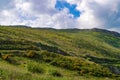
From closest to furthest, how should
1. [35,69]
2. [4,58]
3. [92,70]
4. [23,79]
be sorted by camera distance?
1. [23,79]
2. [35,69]
3. [4,58]
4. [92,70]

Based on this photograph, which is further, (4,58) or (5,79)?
(4,58)

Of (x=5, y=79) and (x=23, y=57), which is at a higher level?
(x=5, y=79)

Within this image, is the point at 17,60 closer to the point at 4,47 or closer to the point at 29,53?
the point at 29,53

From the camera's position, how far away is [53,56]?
77375 millimetres

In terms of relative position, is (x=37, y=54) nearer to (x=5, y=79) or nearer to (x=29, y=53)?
(x=29, y=53)

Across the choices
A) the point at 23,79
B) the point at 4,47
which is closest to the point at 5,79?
the point at 23,79

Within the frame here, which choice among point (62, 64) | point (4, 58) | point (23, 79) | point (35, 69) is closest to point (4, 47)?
point (62, 64)

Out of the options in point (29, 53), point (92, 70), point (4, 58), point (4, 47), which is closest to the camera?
point (4, 58)

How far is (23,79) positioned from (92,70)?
55829mm

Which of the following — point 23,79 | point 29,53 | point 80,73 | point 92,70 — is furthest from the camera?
point 92,70

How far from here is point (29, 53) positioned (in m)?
69.5

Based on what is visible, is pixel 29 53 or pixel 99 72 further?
pixel 99 72

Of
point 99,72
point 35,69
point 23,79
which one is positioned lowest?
point 99,72

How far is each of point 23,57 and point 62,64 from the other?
331 inches
